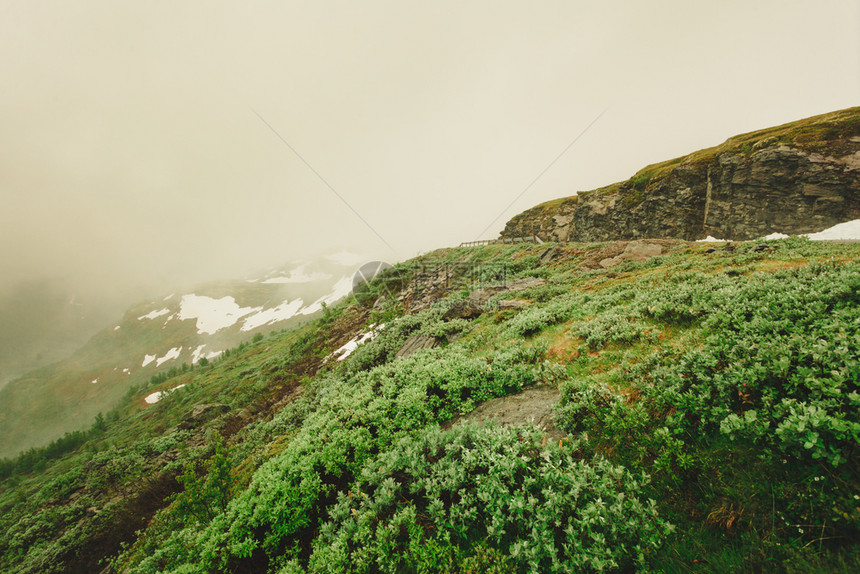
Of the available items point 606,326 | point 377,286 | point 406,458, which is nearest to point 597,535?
point 406,458

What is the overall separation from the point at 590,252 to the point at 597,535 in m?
27.3

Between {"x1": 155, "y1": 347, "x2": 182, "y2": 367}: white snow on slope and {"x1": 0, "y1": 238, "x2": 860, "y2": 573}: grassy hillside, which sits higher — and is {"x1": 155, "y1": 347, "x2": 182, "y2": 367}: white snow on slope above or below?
below

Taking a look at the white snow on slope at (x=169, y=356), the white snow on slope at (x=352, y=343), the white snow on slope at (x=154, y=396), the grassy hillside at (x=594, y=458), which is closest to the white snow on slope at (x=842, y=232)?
the grassy hillside at (x=594, y=458)

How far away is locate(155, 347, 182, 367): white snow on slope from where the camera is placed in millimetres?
172750

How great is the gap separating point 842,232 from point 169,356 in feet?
846

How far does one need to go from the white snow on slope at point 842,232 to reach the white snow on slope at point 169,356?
246m

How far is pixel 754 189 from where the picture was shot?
38.9 m

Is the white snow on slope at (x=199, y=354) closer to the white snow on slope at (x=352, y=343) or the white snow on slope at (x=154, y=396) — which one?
the white snow on slope at (x=154, y=396)

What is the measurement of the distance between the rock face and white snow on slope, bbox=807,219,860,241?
1.10 m

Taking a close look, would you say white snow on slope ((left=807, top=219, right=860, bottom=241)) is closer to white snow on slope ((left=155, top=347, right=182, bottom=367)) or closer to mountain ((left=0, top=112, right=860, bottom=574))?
mountain ((left=0, top=112, right=860, bottom=574))

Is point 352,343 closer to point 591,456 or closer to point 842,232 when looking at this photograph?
point 591,456

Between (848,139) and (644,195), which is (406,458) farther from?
(848,139)

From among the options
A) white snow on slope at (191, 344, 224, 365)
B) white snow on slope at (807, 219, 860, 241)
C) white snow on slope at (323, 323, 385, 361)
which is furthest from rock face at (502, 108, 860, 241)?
white snow on slope at (191, 344, 224, 365)

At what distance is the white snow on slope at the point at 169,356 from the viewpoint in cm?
17275
